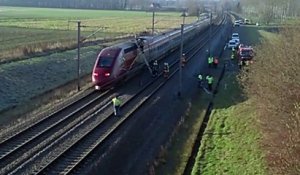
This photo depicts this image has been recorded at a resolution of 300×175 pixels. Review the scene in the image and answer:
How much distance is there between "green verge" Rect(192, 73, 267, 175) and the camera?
1770cm

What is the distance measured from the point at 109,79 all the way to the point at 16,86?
6164mm

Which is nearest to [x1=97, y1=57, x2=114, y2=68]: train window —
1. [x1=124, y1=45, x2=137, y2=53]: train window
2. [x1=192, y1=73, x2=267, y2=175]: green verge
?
[x1=124, y1=45, x2=137, y2=53]: train window

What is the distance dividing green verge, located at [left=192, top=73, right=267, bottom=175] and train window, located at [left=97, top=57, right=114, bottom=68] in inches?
302

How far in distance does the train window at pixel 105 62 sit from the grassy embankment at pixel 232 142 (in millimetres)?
7718

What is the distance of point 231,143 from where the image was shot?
2067cm

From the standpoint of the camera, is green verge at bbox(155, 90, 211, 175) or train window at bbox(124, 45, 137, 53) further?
train window at bbox(124, 45, 137, 53)

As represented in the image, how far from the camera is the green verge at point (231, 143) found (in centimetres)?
1770

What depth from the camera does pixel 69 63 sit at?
137 feet

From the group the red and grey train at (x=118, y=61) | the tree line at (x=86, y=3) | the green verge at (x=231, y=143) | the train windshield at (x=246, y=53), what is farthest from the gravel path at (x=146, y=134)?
the tree line at (x=86, y=3)

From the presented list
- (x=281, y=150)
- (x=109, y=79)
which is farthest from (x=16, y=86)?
(x=281, y=150)

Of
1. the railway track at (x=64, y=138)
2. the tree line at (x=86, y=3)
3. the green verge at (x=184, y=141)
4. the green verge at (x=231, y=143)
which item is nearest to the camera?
the green verge at (x=231, y=143)

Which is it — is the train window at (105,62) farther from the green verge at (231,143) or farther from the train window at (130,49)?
the green verge at (231,143)

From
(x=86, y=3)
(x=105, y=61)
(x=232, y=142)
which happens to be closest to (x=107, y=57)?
(x=105, y=61)

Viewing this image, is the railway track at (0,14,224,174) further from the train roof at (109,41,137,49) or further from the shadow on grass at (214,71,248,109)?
the train roof at (109,41,137,49)
